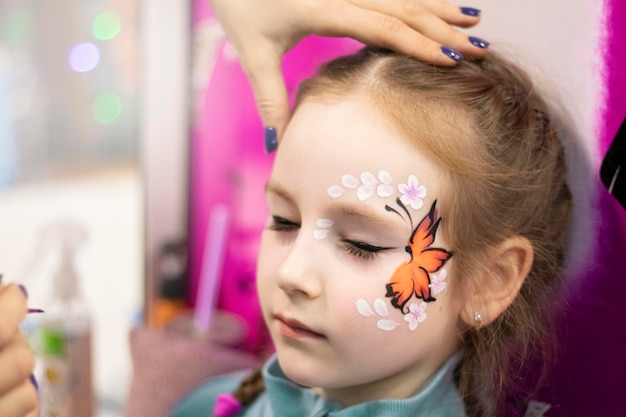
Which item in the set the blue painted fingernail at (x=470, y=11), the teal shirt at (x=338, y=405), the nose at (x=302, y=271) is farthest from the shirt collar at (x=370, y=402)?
the blue painted fingernail at (x=470, y=11)

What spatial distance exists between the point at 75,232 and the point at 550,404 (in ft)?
2.68

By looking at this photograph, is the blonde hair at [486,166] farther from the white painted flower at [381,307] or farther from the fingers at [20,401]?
the fingers at [20,401]

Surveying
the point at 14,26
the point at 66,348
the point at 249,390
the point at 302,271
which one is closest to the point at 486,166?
the point at 302,271

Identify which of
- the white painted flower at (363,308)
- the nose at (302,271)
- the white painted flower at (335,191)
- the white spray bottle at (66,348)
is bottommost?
the white spray bottle at (66,348)

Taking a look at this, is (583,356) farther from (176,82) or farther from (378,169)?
(176,82)

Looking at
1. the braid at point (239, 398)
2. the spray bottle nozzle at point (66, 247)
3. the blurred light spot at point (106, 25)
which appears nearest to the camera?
the braid at point (239, 398)

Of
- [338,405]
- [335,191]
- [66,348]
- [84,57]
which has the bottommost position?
[66,348]

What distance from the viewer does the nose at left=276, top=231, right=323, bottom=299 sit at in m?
0.57

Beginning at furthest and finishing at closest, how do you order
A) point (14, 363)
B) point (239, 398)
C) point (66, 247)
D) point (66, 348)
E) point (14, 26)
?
point (14, 26) → point (66, 247) → point (66, 348) → point (239, 398) → point (14, 363)

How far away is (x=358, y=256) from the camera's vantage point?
575 millimetres

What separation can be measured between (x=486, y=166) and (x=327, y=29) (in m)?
0.20

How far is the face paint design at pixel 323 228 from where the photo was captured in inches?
22.8

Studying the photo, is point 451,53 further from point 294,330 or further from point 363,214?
point 294,330

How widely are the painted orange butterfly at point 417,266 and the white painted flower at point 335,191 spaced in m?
0.04
